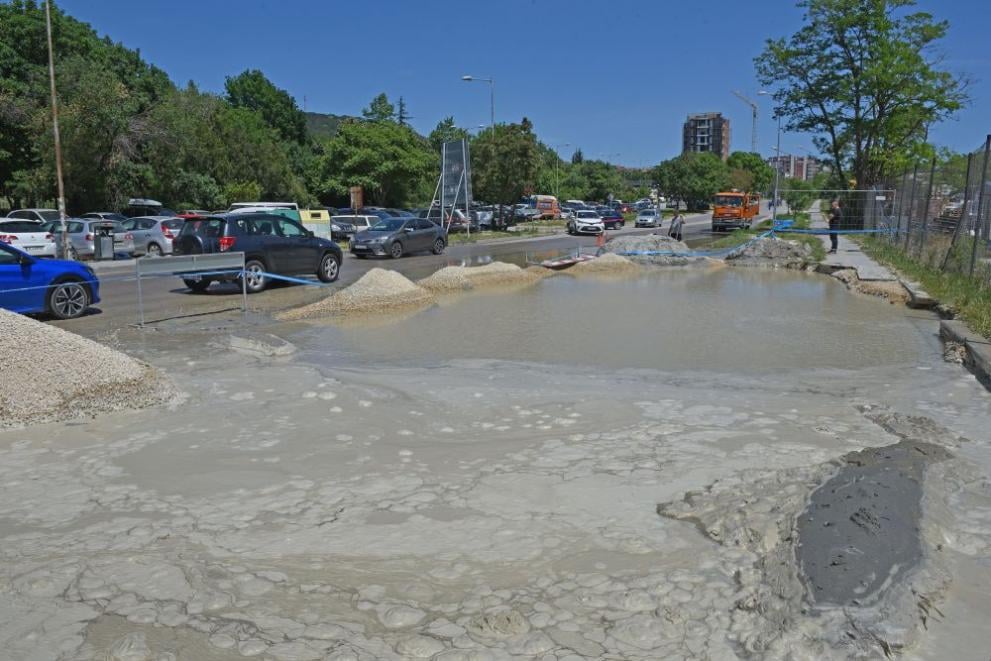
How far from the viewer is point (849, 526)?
4.89 m

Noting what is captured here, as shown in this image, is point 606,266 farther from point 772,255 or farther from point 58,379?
point 58,379

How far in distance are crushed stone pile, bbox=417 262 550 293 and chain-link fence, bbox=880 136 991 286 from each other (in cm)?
937

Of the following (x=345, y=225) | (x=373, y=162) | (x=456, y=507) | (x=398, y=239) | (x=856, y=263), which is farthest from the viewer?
(x=373, y=162)

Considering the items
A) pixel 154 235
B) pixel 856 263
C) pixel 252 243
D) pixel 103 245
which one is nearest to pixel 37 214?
pixel 154 235

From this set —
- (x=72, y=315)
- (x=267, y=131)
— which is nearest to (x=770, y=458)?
(x=72, y=315)

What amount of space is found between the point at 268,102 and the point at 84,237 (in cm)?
5741

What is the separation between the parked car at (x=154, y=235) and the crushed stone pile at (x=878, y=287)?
68.1ft

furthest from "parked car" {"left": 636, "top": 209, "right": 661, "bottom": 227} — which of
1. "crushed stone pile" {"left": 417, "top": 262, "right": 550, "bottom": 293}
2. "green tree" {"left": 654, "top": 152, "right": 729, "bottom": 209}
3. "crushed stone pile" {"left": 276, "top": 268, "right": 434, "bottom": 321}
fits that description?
"crushed stone pile" {"left": 276, "top": 268, "right": 434, "bottom": 321}

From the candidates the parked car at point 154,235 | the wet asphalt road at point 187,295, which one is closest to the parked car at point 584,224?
the wet asphalt road at point 187,295

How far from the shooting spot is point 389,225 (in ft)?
98.7

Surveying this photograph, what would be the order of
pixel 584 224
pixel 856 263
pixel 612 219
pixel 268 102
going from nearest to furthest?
pixel 856 263 < pixel 584 224 < pixel 612 219 < pixel 268 102

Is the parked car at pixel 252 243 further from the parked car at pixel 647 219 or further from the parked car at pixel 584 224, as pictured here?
the parked car at pixel 647 219

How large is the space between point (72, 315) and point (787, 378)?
1132 cm

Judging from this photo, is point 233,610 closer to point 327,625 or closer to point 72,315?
point 327,625
